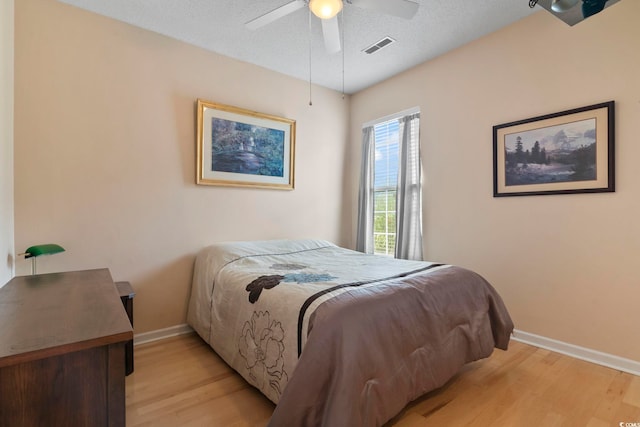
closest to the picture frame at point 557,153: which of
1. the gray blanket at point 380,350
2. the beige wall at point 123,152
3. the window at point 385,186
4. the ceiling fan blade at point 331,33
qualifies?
the window at point 385,186

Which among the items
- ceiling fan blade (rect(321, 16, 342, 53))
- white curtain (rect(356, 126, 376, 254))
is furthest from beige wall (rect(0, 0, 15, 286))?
white curtain (rect(356, 126, 376, 254))

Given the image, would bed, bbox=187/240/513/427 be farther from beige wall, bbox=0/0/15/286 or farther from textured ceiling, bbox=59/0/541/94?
textured ceiling, bbox=59/0/541/94

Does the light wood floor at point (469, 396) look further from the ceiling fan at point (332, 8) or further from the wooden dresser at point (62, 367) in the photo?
the ceiling fan at point (332, 8)

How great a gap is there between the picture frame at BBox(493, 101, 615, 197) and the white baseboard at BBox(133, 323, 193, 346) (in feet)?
10.5

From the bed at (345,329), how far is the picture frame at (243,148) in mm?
946

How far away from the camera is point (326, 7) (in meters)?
1.85

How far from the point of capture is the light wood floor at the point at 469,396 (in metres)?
1.62

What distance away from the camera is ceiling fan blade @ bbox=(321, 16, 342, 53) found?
207 centimetres

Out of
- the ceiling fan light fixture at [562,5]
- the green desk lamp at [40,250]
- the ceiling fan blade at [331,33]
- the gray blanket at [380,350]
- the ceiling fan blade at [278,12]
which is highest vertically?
the ceiling fan blade at [278,12]

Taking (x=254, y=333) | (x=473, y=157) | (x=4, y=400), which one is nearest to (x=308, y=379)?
(x=254, y=333)

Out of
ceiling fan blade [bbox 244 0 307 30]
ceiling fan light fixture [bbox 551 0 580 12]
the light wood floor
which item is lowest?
the light wood floor

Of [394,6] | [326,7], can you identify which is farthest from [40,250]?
[394,6]

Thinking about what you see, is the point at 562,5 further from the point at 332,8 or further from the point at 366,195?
the point at 366,195

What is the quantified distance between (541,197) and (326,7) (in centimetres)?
225
